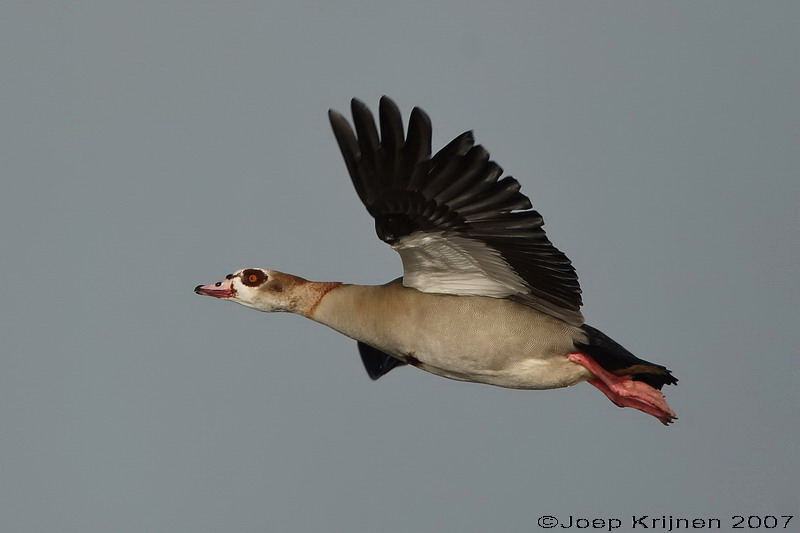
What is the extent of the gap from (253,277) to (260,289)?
0.12 m

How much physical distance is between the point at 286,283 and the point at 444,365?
1609mm

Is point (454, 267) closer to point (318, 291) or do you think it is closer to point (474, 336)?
point (474, 336)

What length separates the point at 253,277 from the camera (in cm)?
963

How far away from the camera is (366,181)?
766 cm

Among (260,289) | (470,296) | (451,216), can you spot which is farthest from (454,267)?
(260,289)

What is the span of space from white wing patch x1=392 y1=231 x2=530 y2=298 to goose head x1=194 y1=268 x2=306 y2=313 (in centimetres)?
119

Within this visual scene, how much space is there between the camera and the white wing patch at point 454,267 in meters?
8.25

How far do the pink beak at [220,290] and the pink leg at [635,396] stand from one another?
3044mm

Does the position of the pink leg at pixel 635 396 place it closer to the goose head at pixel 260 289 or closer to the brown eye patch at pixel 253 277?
the goose head at pixel 260 289

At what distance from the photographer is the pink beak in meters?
9.72

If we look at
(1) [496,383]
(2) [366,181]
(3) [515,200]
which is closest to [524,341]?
(1) [496,383]

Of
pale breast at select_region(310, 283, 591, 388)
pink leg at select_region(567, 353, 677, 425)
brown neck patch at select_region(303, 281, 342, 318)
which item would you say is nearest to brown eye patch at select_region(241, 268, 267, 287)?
brown neck patch at select_region(303, 281, 342, 318)

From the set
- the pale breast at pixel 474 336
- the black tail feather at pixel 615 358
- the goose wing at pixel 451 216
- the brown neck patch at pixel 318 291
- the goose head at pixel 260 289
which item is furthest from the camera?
the goose head at pixel 260 289

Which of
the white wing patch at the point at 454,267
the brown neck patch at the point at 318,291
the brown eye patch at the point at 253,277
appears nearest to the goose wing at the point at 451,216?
the white wing patch at the point at 454,267
